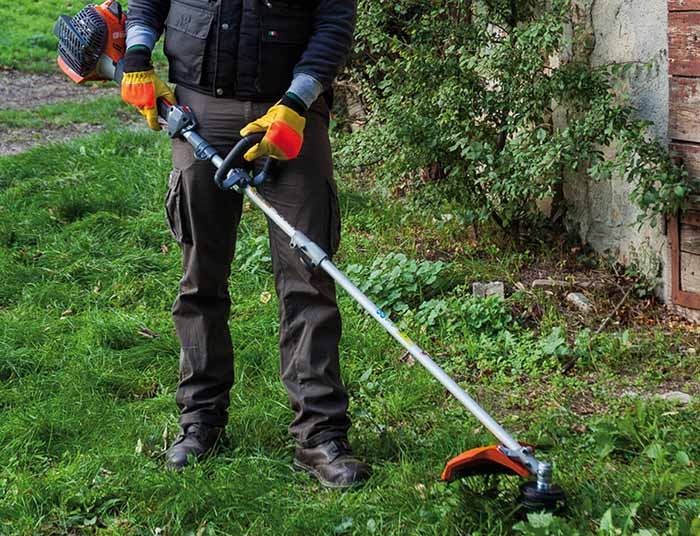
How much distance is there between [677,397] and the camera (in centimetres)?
404

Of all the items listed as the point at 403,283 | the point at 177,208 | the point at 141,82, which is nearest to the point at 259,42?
the point at 141,82

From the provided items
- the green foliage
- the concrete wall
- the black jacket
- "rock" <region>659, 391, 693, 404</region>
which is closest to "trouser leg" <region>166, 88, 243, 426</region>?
the black jacket

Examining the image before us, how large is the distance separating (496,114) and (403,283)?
3.43 ft

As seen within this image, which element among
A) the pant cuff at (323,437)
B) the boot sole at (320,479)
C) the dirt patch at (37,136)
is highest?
the dirt patch at (37,136)

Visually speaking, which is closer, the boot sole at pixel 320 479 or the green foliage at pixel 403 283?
the boot sole at pixel 320 479

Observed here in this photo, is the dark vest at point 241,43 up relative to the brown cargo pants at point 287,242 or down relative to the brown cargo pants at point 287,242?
up

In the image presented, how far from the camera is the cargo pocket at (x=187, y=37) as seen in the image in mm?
3453

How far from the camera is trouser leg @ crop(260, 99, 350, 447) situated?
11.4 ft

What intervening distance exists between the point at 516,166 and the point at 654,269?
0.85m

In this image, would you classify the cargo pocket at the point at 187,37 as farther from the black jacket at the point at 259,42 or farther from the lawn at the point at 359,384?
the lawn at the point at 359,384

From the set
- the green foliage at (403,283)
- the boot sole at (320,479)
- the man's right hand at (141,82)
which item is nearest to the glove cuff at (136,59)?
the man's right hand at (141,82)

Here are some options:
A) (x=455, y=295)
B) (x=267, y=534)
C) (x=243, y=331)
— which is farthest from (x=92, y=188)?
(x=267, y=534)

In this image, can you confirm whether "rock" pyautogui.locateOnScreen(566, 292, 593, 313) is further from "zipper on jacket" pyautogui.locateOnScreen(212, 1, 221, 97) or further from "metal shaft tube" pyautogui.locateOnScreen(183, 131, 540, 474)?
"zipper on jacket" pyautogui.locateOnScreen(212, 1, 221, 97)

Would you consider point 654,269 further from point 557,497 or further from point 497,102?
→ point 557,497
